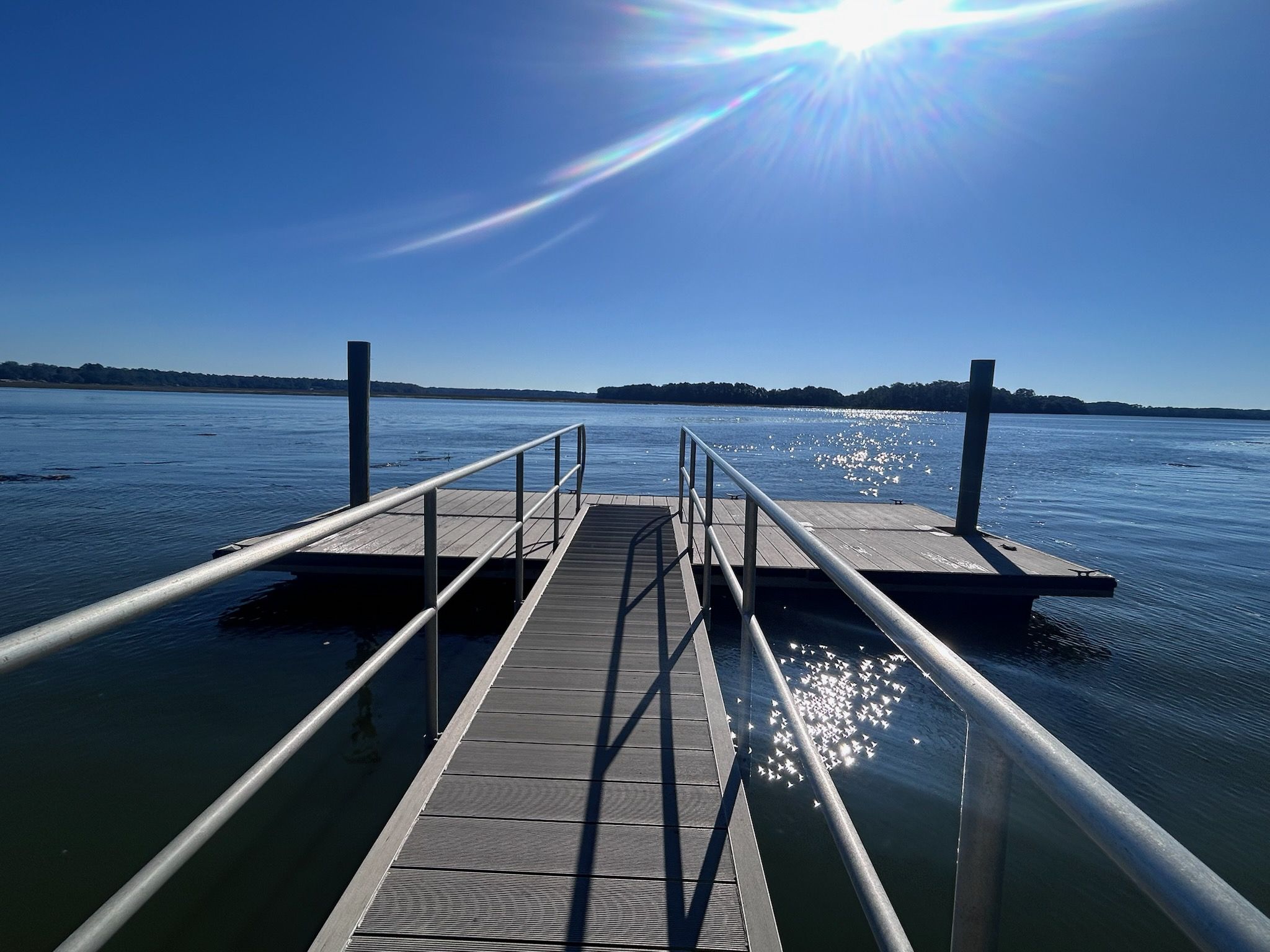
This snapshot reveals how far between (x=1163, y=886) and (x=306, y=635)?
5.53 meters

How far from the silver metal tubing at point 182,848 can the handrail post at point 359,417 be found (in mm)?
5194

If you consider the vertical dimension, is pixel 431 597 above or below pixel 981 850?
below

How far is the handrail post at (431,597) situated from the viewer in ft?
7.38

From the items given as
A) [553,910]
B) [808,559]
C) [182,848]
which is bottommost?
[553,910]

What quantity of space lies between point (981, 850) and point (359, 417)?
261 inches

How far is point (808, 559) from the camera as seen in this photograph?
5227mm

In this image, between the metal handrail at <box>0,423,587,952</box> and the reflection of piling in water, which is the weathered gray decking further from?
the metal handrail at <box>0,423,587,952</box>

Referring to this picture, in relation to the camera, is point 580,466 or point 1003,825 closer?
point 1003,825

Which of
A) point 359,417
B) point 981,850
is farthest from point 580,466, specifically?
point 981,850

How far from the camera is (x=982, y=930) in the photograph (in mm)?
763

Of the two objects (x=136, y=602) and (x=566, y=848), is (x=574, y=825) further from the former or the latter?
(x=136, y=602)

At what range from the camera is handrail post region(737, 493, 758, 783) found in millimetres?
2217

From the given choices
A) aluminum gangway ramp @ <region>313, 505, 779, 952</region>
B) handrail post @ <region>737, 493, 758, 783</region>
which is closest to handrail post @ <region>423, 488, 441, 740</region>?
aluminum gangway ramp @ <region>313, 505, 779, 952</region>

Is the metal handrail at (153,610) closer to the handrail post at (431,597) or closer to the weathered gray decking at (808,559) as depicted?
the handrail post at (431,597)
